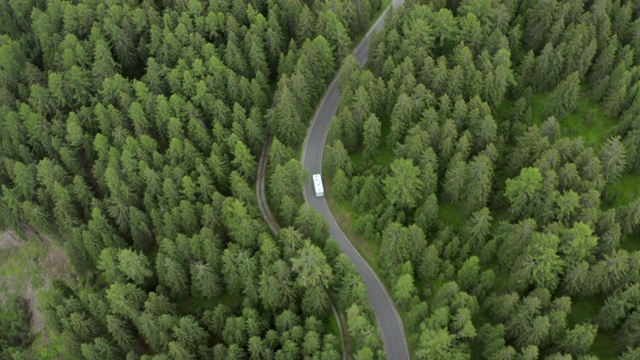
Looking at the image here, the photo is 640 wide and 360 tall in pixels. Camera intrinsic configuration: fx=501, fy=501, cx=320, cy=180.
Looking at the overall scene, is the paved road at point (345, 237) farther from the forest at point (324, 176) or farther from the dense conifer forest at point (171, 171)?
the dense conifer forest at point (171, 171)

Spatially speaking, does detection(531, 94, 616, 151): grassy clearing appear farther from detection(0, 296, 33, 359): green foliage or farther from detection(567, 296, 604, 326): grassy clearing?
detection(0, 296, 33, 359): green foliage

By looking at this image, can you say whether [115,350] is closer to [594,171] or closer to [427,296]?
[427,296]

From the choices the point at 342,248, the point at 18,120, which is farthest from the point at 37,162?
the point at 342,248

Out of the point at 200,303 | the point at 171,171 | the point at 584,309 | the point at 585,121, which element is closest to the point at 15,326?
the point at 200,303

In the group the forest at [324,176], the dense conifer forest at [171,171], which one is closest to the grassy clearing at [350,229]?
the forest at [324,176]

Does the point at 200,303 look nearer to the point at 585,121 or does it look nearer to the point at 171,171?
the point at 171,171
